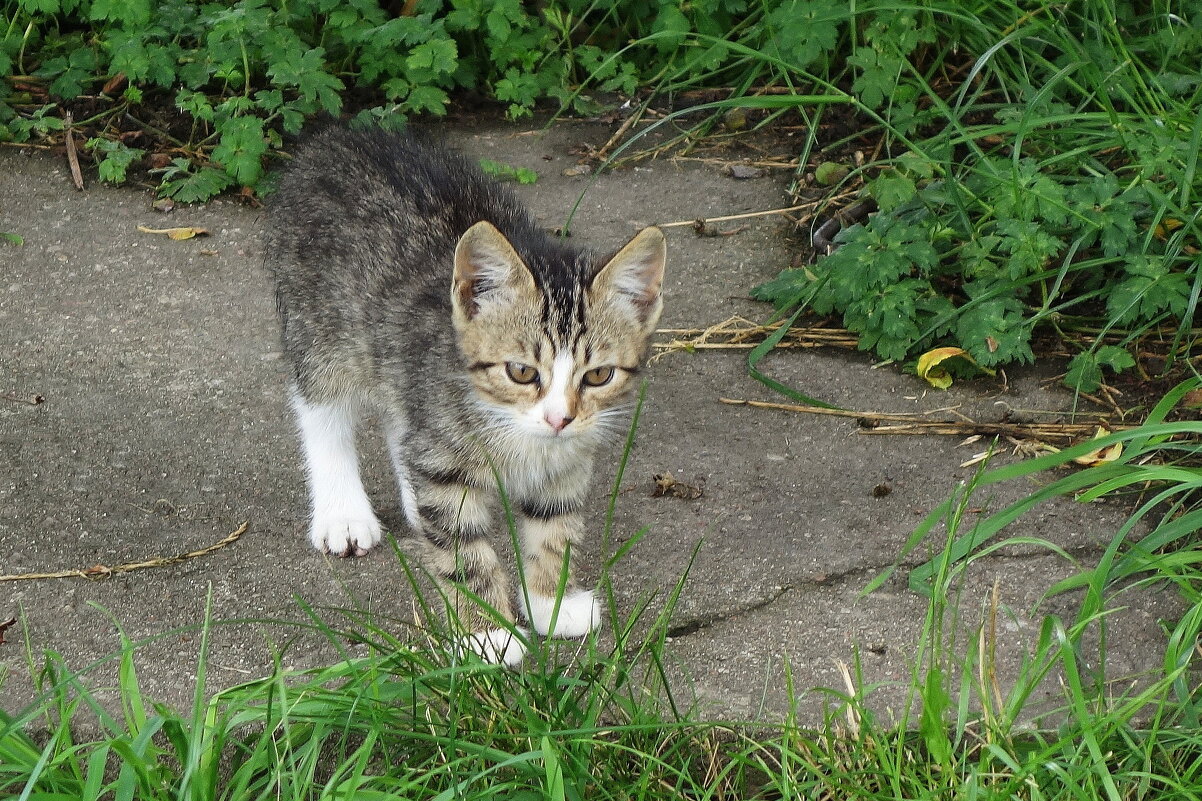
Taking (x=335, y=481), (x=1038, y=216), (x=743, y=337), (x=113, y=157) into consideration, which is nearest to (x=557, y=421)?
(x=335, y=481)

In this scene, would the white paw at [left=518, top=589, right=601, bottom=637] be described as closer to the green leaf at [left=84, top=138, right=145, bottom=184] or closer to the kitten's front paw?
the kitten's front paw

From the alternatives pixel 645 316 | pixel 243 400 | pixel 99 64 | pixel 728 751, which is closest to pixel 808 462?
pixel 645 316

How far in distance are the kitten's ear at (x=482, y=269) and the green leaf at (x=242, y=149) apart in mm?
2585

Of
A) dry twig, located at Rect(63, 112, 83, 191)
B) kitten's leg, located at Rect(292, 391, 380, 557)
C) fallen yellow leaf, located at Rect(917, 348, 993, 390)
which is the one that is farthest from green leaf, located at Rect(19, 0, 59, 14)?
fallen yellow leaf, located at Rect(917, 348, 993, 390)

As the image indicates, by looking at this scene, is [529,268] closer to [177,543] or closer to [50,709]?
[177,543]

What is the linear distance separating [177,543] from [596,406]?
51.1 inches

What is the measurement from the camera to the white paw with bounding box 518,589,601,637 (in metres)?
3.74

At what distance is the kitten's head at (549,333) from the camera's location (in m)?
3.51

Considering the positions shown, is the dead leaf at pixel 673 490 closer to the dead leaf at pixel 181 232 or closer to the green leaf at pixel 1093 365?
the green leaf at pixel 1093 365

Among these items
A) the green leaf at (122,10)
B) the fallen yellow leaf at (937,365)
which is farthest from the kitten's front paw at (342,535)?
the green leaf at (122,10)

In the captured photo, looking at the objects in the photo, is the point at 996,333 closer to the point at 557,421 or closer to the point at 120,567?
the point at 557,421

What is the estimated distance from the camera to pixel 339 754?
2768mm

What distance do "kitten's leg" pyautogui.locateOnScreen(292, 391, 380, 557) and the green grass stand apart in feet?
2.89

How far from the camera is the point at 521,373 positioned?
357 cm
